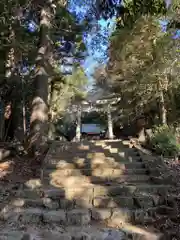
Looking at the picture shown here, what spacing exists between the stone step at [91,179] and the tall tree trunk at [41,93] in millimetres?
1349

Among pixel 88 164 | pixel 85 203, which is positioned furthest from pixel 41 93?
pixel 85 203

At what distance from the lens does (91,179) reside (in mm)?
5688

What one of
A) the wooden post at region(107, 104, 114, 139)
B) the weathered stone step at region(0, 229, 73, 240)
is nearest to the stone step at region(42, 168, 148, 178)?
the weathered stone step at region(0, 229, 73, 240)

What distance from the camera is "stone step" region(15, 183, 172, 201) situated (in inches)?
191

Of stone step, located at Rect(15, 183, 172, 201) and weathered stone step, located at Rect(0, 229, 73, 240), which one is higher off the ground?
stone step, located at Rect(15, 183, 172, 201)

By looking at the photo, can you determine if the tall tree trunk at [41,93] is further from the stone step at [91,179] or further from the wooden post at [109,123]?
the wooden post at [109,123]

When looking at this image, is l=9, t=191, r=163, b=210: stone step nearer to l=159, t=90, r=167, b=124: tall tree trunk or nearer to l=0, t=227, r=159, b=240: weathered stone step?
l=0, t=227, r=159, b=240: weathered stone step

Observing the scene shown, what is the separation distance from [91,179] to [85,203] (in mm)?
1052

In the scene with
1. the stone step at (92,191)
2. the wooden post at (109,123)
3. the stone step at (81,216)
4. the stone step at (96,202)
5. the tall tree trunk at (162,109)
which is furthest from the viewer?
the wooden post at (109,123)

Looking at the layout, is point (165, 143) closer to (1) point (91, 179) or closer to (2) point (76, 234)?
(1) point (91, 179)

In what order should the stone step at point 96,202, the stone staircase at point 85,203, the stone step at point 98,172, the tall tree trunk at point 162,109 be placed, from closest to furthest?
the stone staircase at point 85,203
the stone step at point 96,202
the stone step at point 98,172
the tall tree trunk at point 162,109

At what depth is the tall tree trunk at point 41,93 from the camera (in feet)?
23.2

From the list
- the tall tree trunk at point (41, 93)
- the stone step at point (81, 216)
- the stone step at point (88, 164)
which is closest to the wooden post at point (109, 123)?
the tall tree trunk at point (41, 93)

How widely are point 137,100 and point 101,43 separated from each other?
2.96 m
